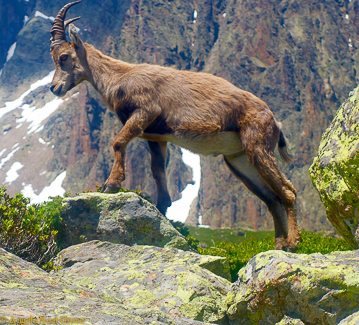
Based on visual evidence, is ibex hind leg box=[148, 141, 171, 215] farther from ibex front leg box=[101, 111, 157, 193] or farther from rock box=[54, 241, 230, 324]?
rock box=[54, 241, 230, 324]

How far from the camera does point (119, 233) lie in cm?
622

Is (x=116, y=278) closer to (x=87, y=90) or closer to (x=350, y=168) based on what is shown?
(x=350, y=168)

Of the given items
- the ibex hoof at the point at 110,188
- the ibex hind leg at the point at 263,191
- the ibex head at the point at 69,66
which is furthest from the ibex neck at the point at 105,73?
the ibex hind leg at the point at 263,191

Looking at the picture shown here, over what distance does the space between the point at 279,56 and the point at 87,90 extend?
44388mm

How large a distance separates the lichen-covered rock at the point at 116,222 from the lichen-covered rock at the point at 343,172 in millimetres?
2717

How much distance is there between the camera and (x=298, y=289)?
325 centimetres

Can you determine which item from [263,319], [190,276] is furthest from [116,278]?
[263,319]

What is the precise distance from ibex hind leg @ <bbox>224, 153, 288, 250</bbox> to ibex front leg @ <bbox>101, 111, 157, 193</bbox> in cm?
206

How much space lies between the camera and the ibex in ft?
21.2

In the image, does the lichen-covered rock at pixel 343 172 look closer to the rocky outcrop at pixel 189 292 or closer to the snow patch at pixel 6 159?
the rocky outcrop at pixel 189 292

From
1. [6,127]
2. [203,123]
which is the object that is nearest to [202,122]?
[203,123]

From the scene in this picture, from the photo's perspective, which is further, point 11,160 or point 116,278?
point 11,160

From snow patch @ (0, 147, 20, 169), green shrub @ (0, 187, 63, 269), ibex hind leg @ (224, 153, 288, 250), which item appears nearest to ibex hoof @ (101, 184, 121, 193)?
green shrub @ (0, 187, 63, 269)

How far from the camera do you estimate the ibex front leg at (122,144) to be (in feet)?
21.0
